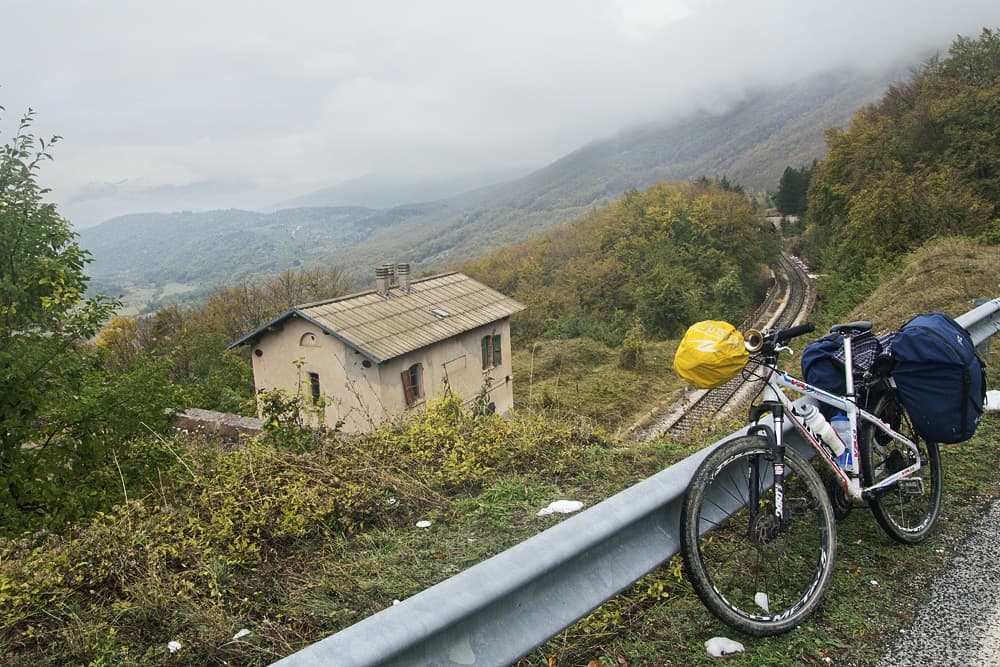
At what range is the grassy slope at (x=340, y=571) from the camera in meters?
2.43

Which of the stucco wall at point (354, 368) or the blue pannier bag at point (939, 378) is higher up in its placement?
the blue pannier bag at point (939, 378)

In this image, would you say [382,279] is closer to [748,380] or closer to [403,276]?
[403,276]

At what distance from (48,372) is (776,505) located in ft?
35.4

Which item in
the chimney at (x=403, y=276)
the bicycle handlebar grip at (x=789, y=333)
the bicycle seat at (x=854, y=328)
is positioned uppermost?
the bicycle handlebar grip at (x=789, y=333)

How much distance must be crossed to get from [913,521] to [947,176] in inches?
1221

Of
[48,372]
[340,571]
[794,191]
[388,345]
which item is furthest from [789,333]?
[794,191]

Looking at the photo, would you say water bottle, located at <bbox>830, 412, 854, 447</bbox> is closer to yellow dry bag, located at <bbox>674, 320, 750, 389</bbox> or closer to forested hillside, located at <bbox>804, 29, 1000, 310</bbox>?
yellow dry bag, located at <bbox>674, 320, 750, 389</bbox>

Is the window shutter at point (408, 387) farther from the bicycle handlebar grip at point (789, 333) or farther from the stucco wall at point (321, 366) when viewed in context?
the bicycle handlebar grip at point (789, 333)

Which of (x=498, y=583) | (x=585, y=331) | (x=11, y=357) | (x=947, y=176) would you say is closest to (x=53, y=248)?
(x=11, y=357)

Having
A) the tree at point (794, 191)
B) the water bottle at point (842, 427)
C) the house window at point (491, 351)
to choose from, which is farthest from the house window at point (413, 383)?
the tree at point (794, 191)

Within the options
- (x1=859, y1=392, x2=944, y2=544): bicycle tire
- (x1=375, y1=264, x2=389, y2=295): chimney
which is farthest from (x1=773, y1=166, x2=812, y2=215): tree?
(x1=859, y1=392, x2=944, y2=544): bicycle tire

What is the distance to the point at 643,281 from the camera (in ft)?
165

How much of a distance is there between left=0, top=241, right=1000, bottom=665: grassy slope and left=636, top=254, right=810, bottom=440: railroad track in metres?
0.99

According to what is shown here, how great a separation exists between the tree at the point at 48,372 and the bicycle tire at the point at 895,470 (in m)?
9.27
